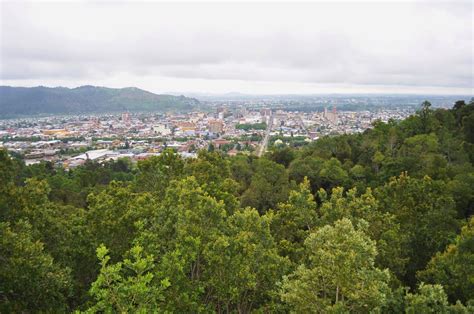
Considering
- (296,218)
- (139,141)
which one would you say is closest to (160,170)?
(296,218)

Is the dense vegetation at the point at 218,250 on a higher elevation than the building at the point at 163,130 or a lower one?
higher

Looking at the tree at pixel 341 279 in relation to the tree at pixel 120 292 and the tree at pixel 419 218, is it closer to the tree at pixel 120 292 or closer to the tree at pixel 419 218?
the tree at pixel 120 292

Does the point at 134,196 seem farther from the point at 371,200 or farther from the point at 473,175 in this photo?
the point at 473,175

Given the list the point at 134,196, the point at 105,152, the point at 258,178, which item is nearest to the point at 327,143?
the point at 258,178

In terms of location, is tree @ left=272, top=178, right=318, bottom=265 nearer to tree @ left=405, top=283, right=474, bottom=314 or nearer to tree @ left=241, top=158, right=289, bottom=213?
tree @ left=405, top=283, right=474, bottom=314

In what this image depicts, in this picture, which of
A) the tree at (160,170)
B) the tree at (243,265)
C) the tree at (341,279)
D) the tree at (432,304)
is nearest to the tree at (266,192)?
the tree at (160,170)

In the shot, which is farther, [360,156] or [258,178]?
[360,156]

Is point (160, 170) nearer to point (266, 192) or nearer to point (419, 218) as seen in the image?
point (419, 218)
